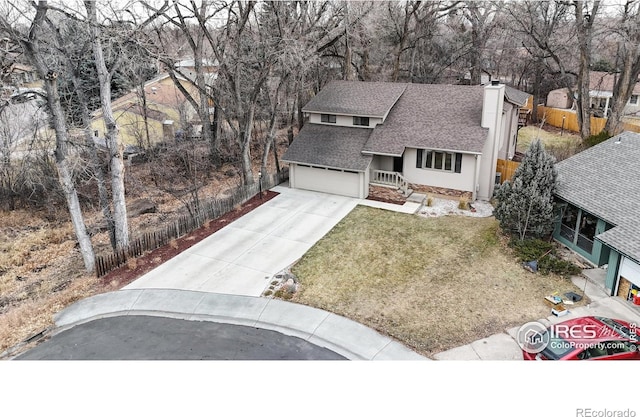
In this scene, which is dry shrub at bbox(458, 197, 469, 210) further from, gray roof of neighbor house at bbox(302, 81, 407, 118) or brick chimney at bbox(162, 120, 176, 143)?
brick chimney at bbox(162, 120, 176, 143)

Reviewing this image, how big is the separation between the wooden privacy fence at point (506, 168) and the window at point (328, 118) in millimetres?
8618

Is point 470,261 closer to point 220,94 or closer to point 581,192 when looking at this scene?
point 581,192

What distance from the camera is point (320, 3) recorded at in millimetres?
26234

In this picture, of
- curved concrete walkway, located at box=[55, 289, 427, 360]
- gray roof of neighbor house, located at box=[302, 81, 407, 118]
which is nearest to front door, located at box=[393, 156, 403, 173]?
gray roof of neighbor house, located at box=[302, 81, 407, 118]

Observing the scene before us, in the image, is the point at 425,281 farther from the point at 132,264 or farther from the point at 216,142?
the point at 216,142

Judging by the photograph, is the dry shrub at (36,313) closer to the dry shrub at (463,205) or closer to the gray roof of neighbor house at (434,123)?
the gray roof of neighbor house at (434,123)

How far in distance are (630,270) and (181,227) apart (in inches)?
609

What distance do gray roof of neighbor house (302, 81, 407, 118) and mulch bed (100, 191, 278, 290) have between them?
6.72 m

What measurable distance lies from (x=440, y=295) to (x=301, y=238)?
6.21 m

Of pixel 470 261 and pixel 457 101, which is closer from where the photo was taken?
pixel 470 261

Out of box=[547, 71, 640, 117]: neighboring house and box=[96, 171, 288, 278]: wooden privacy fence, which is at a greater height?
box=[547, 71, 640, 117]: neighboring house

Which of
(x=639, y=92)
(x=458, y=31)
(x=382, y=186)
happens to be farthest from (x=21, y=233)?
(x=639, y=92)

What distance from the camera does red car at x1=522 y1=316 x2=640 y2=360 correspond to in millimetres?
10070

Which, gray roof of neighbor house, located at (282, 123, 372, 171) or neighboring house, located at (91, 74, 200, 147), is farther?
neighboring house, located at (91, 74, 200, 147)
